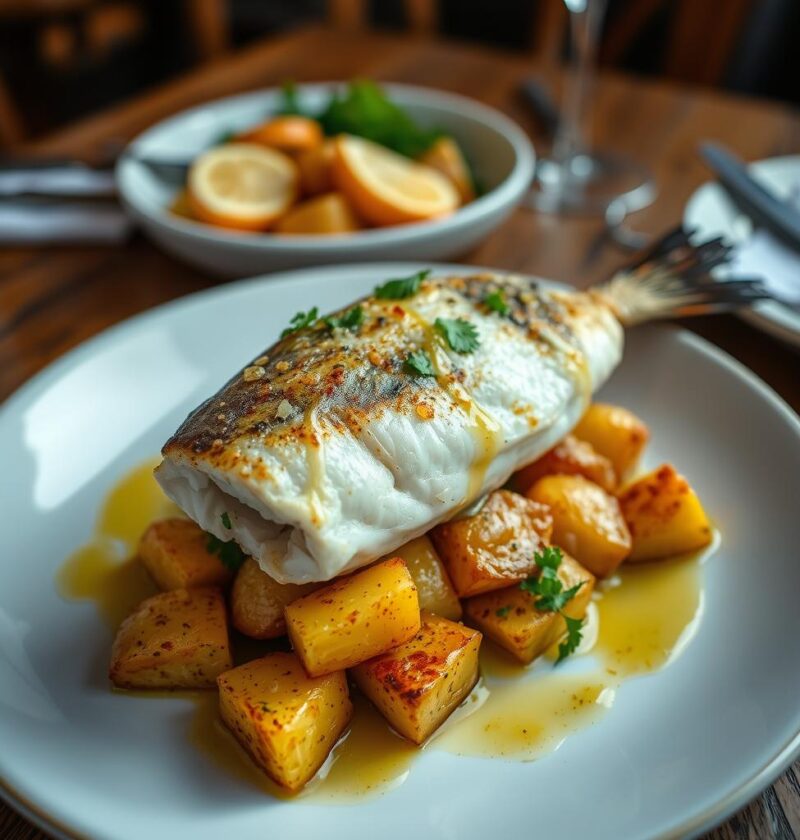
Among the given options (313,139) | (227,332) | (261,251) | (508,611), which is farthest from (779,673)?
(313,139)

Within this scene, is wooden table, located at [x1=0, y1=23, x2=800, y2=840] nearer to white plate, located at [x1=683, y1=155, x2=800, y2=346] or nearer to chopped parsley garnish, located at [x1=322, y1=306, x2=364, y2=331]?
white plate, located at [x1=683, y1=155, x2=800, y2=346]

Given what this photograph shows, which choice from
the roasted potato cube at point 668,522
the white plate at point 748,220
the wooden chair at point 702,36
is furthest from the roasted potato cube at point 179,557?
the wooden chair at point 702,36

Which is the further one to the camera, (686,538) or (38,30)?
(38,30)

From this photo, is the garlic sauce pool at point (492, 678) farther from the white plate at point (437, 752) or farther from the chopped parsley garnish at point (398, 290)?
the chopped parsley garnish at point (398, 290)

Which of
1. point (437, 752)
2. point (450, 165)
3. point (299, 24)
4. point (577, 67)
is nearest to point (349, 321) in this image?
point (437, 752)

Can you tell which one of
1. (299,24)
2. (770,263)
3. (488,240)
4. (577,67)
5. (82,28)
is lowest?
(82,28)

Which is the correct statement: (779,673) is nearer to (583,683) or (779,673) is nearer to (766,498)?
(583,683)

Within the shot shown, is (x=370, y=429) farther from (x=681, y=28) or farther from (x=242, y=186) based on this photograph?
(x=681, y=28)
